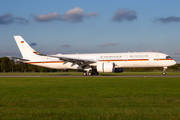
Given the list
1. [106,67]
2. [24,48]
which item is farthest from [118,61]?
[24,48]

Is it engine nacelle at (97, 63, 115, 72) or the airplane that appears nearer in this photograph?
engine nacelle at (97, 63, 115, 72)

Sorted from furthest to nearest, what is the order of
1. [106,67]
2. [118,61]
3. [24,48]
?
[24,48], [118,61], [106,67]

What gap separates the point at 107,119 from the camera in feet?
19.5

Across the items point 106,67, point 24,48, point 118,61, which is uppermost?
point 24,48

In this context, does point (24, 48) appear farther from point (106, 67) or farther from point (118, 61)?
point (118, 61)

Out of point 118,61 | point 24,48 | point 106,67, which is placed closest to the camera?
point 106,67

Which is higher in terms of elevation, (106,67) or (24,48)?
(24,48)

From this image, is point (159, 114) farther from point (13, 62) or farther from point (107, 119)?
point (13, 62)

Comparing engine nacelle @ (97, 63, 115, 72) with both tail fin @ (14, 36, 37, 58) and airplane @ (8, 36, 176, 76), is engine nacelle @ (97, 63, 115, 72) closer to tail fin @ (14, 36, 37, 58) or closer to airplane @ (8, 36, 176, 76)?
airplane @ (8, 36, 176, 76)

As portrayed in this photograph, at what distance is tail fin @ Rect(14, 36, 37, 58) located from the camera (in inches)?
1563

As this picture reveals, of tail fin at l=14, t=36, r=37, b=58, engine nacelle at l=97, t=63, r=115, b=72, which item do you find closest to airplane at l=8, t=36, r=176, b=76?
engine nacelle at l=97, t=63, r=115, b=72

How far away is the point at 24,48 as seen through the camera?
40.0 meters

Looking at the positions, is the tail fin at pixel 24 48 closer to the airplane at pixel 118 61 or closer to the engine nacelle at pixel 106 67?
the airplane at pixel 118 61

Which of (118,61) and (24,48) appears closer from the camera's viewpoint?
(118,61)
